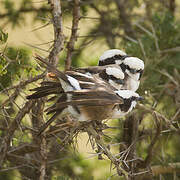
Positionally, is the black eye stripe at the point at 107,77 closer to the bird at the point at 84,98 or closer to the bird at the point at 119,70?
the bird at the point at 119,70

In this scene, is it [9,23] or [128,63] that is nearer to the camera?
[128,63]

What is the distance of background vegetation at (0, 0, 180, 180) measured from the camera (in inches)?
100.0

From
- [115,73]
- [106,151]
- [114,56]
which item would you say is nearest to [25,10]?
[114,56]

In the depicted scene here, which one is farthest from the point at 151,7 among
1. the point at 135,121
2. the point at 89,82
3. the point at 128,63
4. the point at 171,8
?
the point at 89,82

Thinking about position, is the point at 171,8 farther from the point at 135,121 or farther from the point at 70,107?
the point at 70,107

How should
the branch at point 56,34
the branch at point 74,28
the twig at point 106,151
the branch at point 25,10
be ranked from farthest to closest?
the branch at point 25,10 < the branch at point 74,28 < the branch at point 56,34 < the twig at point 106,151

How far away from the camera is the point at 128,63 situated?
9.79 feet

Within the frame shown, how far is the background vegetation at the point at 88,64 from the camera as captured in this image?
2539 mm

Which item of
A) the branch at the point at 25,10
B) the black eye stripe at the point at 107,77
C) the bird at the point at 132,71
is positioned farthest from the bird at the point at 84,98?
the branch at the point at 25,10

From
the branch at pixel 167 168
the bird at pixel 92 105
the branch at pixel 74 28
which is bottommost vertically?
the branch at pixel 167 168

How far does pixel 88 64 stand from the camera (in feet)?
12.6

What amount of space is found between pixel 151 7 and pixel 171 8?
1.29 feet

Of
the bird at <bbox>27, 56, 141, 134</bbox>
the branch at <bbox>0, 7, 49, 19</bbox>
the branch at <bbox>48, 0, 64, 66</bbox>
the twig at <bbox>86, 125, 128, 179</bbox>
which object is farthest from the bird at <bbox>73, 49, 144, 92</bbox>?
the branch at <bbox>0, 7, 49, 19</bbox>

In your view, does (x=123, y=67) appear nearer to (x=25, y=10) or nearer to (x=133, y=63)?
(x=133, y=63)
